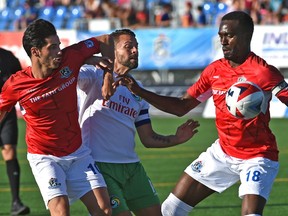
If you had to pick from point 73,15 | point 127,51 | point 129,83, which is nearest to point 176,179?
point 127,51

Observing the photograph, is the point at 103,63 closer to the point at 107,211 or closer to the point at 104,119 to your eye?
the point at 104,119

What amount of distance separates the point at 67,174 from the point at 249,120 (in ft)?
5.52

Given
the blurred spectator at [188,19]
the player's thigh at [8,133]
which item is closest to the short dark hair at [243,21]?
the player's thigh at [8,133]

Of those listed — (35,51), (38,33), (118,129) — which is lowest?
(118,129)

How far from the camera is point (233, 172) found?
27.5ft

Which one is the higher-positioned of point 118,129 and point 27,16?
point 118,129

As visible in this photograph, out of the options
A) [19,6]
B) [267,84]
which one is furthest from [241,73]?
[19,6]

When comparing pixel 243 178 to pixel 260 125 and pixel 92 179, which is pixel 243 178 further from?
pixel 92 179

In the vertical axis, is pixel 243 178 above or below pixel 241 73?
below

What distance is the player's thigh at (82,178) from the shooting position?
7758mm

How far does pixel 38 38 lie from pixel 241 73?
1.86 meters

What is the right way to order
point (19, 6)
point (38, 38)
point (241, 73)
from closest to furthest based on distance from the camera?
1. point (38, 38)
2. point (241, 73)
3. point (19, 6)

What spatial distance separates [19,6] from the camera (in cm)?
3312

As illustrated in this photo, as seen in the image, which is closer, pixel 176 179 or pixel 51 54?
pixel 51 54
